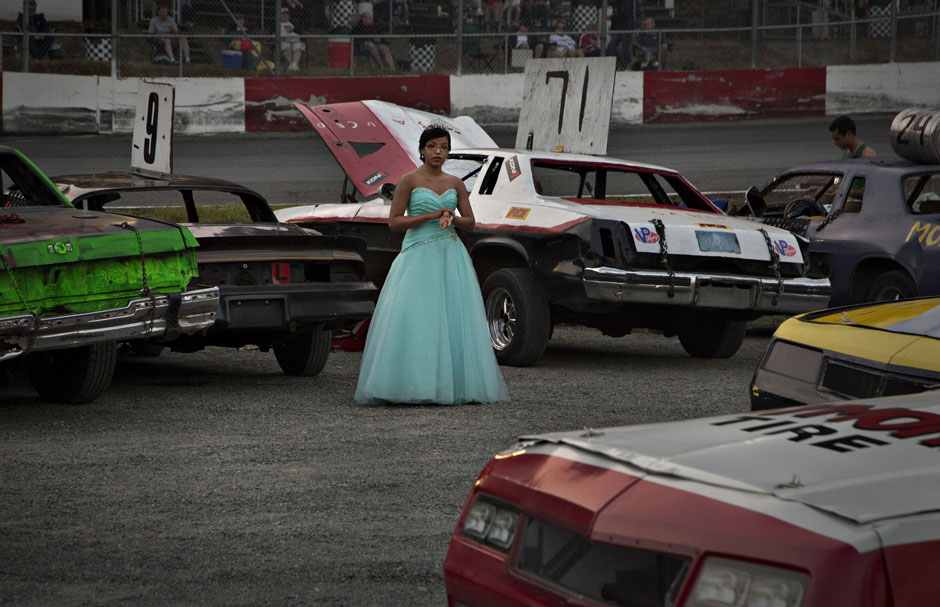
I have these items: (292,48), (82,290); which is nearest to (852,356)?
(82,290)

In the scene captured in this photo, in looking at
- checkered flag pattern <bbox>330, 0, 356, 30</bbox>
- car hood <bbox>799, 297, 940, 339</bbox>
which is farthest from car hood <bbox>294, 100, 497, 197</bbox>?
checkered flag pattern <bbox>330, 0, 356, 30</bbox>

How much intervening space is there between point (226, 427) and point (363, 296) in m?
1.70

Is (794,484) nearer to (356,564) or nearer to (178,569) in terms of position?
(356,564)

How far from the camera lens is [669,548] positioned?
228cm

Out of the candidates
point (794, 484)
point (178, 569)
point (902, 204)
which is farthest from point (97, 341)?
point (902, 204)

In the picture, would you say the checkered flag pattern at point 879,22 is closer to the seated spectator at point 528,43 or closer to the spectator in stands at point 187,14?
Answer: the seated spectator at point 528,43

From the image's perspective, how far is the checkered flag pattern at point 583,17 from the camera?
1977 cm

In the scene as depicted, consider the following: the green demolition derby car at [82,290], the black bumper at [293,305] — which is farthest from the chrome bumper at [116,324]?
the black bumper at [293,305]

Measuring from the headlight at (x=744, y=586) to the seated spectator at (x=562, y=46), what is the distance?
17904mm

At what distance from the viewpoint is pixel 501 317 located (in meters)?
8.90

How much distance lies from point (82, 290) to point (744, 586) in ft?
16.1

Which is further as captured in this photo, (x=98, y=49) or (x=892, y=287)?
(x=98, y=49)

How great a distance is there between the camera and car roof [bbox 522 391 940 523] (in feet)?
7.60

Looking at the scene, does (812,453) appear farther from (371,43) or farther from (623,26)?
(623,26)
